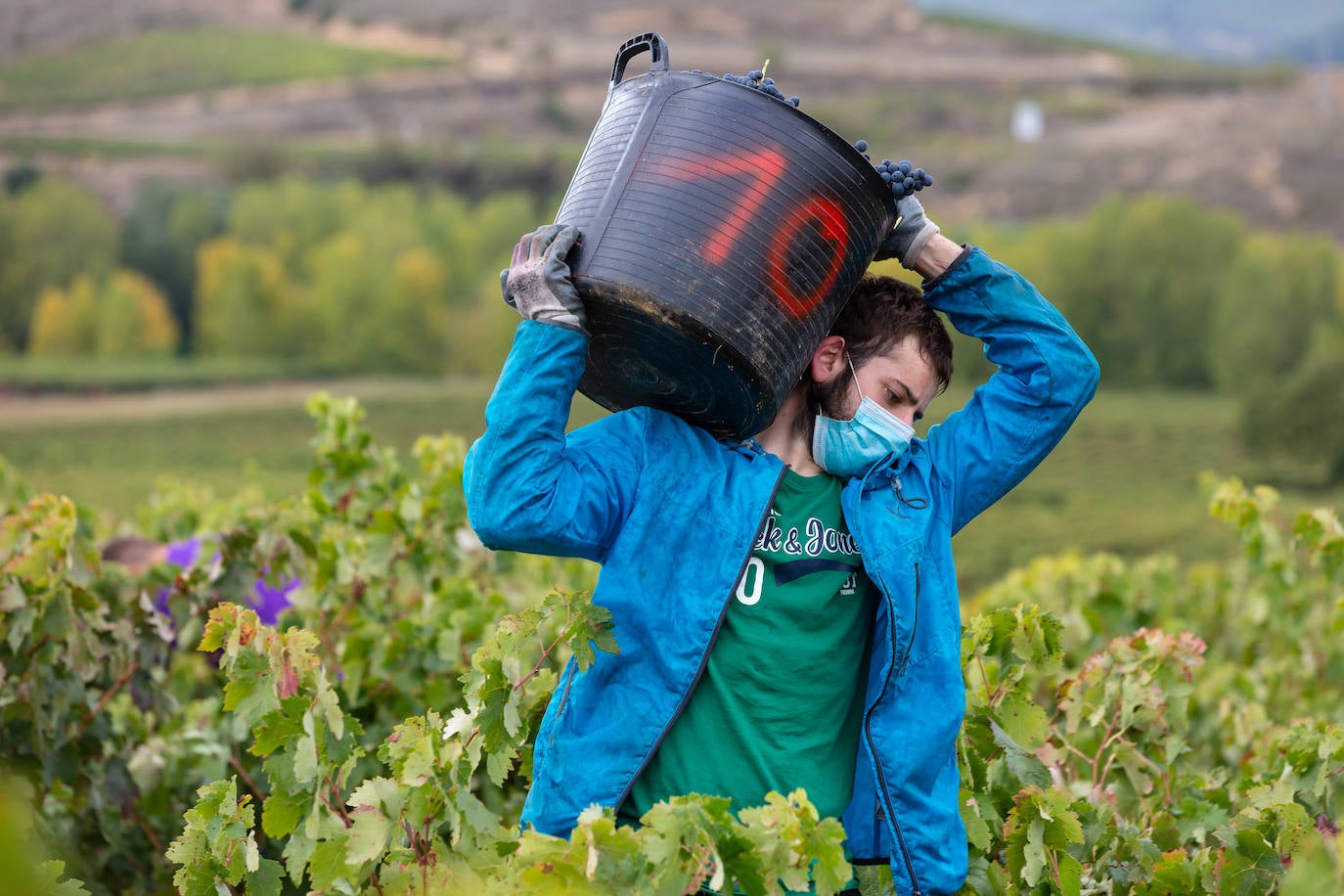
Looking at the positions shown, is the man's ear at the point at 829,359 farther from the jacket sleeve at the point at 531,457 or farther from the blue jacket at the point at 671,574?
the jacket sleeve at the point at 531,457

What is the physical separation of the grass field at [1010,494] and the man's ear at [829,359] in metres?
17.1

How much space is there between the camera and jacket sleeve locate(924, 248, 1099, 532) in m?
2.43

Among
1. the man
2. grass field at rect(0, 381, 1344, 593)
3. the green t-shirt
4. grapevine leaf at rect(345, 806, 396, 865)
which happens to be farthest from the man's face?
grass field at rect(0, 381, 1344, 593)

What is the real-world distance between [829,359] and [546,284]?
571 millimetres

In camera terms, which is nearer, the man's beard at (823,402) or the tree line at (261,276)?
the man's beard at (823,402)

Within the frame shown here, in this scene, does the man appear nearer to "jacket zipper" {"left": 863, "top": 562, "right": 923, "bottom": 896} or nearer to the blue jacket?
the blue jacket

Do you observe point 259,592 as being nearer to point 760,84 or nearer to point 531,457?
point 531,457

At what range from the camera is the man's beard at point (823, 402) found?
7.83 ft

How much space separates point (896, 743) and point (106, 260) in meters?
50.1

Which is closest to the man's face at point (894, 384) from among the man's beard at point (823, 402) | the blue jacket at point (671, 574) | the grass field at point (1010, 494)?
the man's beard at point (823, 402)

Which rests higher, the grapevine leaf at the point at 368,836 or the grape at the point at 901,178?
the grape at the point at 901,178

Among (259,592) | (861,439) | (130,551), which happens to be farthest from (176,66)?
(861,439)

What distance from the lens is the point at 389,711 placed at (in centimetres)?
402

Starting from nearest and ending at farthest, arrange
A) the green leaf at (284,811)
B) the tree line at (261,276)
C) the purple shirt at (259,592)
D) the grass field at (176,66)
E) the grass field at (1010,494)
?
the green leaf at (284,811) → the purple shirt at (259,592) → the grass field at (1010,494) → the tree line at (261,276) → the grass field at (176,66)
